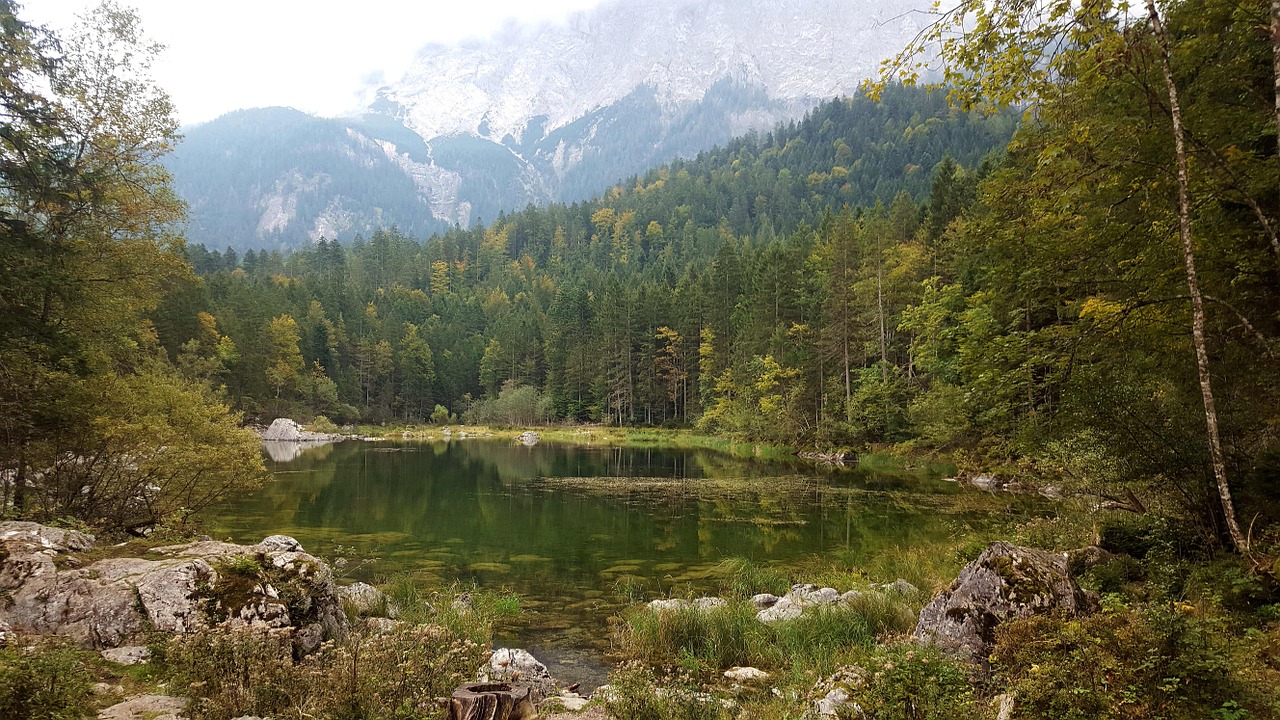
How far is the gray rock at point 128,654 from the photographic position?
614 centimetres

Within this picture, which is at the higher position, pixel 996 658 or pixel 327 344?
pixel 327 344

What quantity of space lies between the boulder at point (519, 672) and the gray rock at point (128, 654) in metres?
3.42

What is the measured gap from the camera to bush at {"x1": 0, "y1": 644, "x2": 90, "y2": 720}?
413 centimetres

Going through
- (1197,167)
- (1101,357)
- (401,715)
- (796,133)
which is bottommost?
(401,715)

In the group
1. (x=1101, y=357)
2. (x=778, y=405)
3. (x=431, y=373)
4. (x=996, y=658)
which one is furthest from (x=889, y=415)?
(x=431, y=373)

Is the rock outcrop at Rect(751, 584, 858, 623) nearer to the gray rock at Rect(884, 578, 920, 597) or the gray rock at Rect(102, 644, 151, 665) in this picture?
the gray rock at Rect(884, 578, 920, 597)

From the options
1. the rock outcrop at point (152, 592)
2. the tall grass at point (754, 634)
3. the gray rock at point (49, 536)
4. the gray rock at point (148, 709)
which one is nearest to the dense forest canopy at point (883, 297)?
the tall grass at point (754, 634)

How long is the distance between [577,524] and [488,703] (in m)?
14.7

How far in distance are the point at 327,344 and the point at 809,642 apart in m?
90.7

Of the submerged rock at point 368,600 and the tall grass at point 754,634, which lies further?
the submerged rock at point 368,600

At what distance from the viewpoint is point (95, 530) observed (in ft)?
32.0

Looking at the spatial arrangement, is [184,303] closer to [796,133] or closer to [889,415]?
[889,415]

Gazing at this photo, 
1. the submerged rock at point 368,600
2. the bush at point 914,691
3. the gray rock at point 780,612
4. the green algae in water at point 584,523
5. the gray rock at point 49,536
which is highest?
the gray rock at point 49,536

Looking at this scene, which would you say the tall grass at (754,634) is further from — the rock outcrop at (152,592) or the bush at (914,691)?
the rock outcrop at (152,592)
